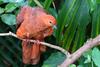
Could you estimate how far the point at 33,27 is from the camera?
1035mm

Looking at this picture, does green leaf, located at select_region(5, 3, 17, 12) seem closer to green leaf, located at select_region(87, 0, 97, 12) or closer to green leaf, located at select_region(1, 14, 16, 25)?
green leaf, located at select_region(1, 14, 16, 25)

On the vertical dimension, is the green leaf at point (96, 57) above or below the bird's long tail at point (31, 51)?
above

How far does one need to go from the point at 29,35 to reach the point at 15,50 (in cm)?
42

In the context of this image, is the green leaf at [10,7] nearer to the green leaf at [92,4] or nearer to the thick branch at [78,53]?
the green leaf at [92,4]

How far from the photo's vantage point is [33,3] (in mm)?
1268

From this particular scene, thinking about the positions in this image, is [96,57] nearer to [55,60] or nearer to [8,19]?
[55,60]

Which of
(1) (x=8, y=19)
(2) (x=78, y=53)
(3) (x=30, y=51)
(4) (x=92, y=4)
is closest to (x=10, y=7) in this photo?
(1) (x=8, y=19)

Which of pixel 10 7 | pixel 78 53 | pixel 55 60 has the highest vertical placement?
pixel 78 53

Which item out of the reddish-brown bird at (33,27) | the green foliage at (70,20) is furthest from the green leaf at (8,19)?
the reddish-brown bird at (33,27)

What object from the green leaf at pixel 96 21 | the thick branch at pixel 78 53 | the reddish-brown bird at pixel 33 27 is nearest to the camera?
the thick branch at pixel 78 53

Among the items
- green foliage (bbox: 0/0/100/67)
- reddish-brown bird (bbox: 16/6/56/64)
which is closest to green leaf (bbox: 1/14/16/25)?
green foliage (bbox: 0/0/100/67)

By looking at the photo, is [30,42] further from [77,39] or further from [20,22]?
[77,39]

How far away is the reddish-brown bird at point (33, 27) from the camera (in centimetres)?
102

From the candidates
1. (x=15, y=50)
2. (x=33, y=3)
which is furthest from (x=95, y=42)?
(x=15, y=50)
